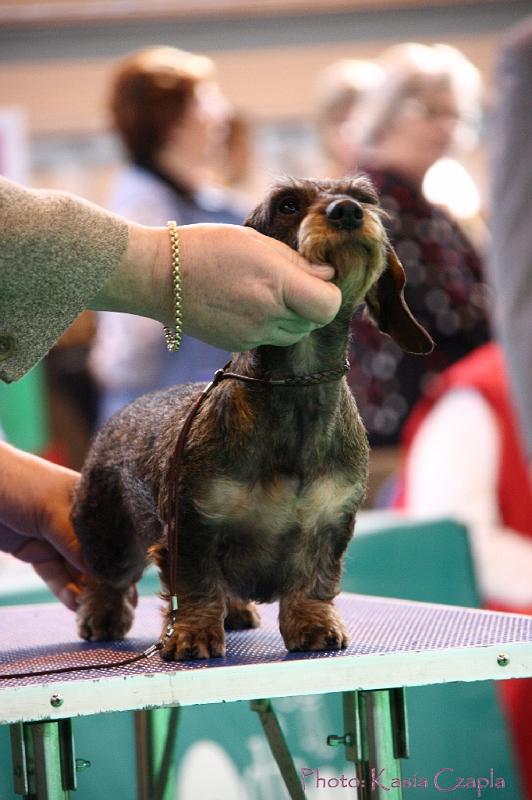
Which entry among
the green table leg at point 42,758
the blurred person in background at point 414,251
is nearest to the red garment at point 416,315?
the blurred person in background at point 414,251

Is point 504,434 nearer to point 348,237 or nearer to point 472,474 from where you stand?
point 472,474

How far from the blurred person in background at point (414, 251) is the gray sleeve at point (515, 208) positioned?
3.43 ft

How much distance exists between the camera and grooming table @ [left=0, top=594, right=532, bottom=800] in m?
1.38

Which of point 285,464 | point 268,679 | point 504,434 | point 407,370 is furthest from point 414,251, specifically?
point 268,679

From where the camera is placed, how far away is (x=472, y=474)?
3348 millimetres

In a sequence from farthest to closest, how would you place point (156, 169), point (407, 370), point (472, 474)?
1. point (156, 169)
2. point (407, 370)
3. point (472, 474)

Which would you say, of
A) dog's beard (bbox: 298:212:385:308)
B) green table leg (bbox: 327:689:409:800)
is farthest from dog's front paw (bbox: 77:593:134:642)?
dog's beard (bbox: 298:212:385:308)

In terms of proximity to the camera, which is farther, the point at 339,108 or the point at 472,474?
the point at 339,108

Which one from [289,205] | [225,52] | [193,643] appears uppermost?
[225,52]

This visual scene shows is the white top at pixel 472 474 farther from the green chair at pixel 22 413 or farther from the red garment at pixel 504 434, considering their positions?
the green chair at pixel 22 413

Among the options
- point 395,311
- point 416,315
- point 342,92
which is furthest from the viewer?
point 342,92

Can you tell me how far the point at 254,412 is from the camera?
1.56m

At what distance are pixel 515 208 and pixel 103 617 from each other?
111 cm

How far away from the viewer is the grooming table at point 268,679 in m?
1.38
